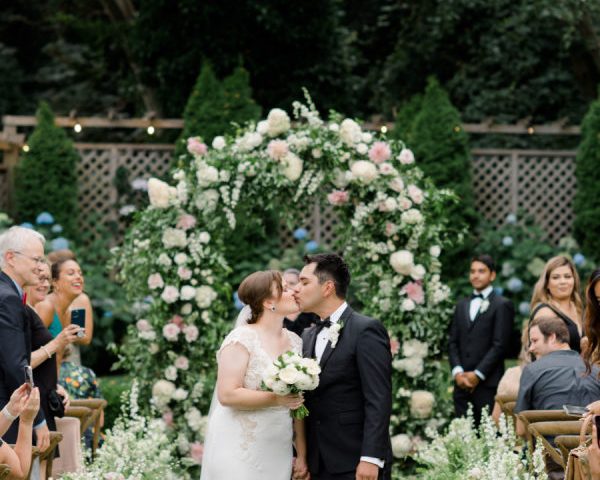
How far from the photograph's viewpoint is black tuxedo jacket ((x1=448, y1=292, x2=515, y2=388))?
751 centimetres

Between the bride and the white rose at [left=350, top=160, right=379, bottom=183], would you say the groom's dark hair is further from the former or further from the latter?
the white rose at [left=350, top=160, right=379, bottom=183]

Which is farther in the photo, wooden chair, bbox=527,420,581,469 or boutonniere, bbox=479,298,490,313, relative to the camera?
boutonniere, bbox=479,298,490,313

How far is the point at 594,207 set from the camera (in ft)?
36.1

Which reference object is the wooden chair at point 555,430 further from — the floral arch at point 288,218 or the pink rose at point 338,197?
the pink rose at point 338,197

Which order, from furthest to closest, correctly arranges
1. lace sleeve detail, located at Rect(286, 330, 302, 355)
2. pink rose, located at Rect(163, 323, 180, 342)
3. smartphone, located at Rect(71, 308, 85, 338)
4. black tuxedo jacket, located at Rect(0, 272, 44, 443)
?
pink rose, located at Rect(163, 323, 180, 342) → smartphone, located at Rect(71, 308, 85, 338) → lace sleeve detail, located at Rect(286, 330, 302, 355) → black tuxedo jacket, located at Rect(0, 272, 44, 443)

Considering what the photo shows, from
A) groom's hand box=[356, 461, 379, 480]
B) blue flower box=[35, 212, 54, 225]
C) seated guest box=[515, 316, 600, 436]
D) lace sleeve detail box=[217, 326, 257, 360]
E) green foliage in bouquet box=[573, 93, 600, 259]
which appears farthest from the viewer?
green foliage in bouquet box=[573, 93, 600, 259]

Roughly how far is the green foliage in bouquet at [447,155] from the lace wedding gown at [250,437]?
6.34 m

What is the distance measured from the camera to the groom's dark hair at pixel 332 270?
4.98 metres

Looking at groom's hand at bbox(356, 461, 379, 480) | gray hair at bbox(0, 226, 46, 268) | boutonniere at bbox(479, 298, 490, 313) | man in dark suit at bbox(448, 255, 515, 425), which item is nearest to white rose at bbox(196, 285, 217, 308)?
man in dark suit at bbox(448, 255, 515, 425)

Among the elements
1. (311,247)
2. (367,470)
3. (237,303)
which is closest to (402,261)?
(237,303)

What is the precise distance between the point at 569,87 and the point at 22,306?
1100 cm

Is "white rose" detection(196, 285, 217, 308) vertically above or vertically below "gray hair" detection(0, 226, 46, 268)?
below

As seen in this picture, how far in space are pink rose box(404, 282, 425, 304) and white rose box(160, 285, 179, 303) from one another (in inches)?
66.2

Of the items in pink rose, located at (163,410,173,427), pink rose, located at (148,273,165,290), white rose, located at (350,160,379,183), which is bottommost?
pink rose, located at (163,410,173,427)
